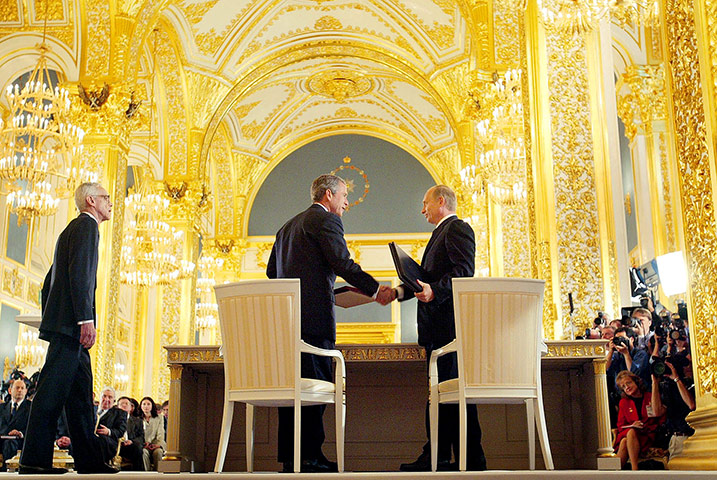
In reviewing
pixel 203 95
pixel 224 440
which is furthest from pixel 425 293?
pixel 203 95

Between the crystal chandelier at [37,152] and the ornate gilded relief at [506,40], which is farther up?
the ornate gilded relief at [506,40]

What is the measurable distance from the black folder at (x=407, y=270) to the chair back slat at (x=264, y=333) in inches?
24.7

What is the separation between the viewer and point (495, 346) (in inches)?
175

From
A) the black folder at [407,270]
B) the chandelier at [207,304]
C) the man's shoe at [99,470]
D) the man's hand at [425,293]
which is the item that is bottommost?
the man's shoe at [99,470]

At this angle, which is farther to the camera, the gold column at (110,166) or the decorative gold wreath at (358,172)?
the decorative gold wreath at (358,172)

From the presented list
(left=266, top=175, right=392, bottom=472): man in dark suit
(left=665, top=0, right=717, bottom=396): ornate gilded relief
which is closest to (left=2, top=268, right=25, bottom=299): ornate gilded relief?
(left=266, top=175, right=392, bottom=472): man in dark suit

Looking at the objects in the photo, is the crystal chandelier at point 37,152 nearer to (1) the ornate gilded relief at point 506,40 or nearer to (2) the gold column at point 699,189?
Result: (1) the ornate gilded relief at point 506,40

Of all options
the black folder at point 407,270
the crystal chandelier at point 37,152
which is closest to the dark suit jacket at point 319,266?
the black folder at point 407,270

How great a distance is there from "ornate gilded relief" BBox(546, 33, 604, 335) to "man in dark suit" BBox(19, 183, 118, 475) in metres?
4.39

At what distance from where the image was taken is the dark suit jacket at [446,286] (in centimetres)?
479

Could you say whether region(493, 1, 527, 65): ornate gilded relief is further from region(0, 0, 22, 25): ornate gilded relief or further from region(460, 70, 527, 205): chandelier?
region(0, 0, 22, 25): ornate gilded relief

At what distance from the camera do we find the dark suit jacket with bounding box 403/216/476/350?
15.7ft

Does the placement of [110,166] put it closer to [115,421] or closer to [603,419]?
[115,421]

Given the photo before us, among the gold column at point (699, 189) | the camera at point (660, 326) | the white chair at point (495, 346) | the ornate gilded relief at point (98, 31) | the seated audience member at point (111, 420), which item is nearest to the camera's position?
the gold column at point (699, 189)
